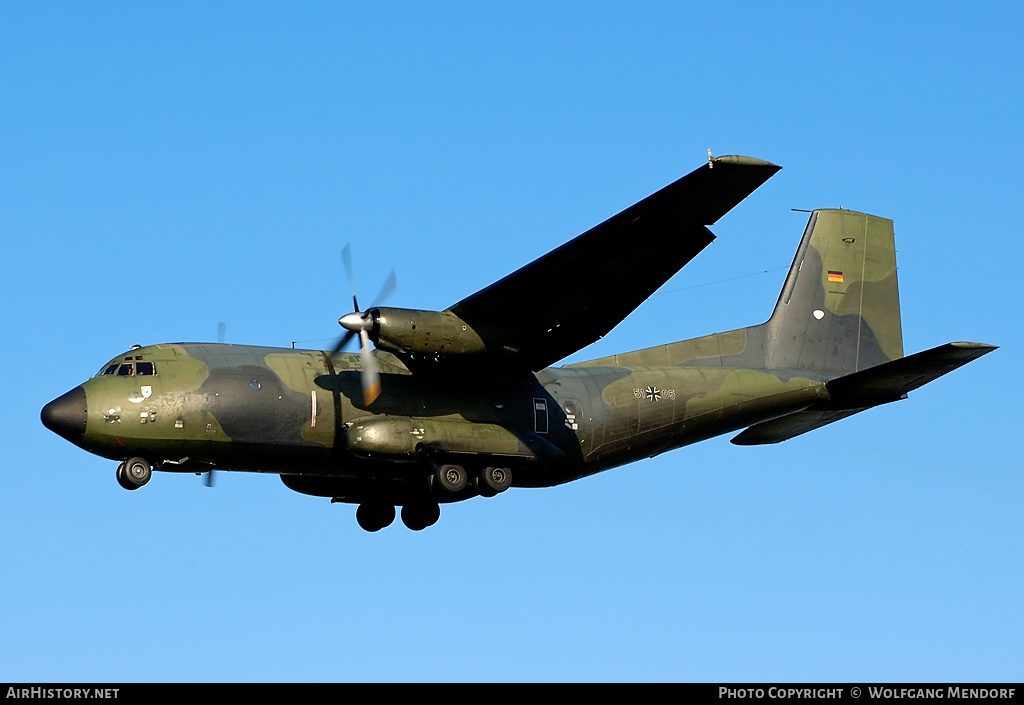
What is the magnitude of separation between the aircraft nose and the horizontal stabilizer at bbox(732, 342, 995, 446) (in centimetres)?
1130

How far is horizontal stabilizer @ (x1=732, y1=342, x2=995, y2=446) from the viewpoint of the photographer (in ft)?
71.8

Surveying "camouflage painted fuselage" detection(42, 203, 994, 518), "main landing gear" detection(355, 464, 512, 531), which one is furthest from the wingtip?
"main landing gear" detection(355, 464, 512, 531)

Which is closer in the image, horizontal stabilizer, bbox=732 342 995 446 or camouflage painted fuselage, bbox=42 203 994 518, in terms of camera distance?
camouflage painted fuselage, bbox=42 203 994 518

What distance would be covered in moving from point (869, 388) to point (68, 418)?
12720 millimetres

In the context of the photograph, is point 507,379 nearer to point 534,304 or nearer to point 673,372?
point 534,304

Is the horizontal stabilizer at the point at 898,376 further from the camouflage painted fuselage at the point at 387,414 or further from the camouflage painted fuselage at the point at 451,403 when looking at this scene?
the camouflage painted fuselage at the point at 387,414

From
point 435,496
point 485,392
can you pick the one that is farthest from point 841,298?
point 435,496

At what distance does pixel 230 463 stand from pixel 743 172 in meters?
8.58

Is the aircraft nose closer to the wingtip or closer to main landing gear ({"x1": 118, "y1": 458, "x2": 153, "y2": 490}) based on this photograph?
main landing gear ({"x1": 118, "y1": 458, "x2": 153, "y2": 490})

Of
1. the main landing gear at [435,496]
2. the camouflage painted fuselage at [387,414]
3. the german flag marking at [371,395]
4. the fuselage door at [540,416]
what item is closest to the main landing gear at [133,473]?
the camouflage painted fuselage at [387,414]

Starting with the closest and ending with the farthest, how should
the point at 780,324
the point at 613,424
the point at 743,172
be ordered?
the point at 743,172, the point at 613,424, the point at 780,324

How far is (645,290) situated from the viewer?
21938 mm
